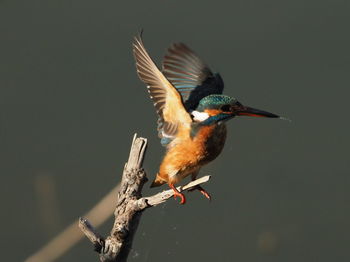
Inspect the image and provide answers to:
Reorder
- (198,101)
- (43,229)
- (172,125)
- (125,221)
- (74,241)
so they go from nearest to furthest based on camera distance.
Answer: (125,221), (172,125), (198,101), (74,241), (43,229)

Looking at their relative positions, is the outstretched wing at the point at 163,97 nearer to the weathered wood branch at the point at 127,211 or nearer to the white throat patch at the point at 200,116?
the white throat patch at the point at 200,116

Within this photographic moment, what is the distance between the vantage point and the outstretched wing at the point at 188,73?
2.75 m

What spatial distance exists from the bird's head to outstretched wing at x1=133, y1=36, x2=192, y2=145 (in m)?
0.08

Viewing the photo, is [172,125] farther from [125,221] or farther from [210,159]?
[125,221]

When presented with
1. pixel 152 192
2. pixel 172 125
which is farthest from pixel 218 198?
pixel 172 125

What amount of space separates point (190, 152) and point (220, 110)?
20cm

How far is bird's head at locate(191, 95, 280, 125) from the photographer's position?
8.29 ft

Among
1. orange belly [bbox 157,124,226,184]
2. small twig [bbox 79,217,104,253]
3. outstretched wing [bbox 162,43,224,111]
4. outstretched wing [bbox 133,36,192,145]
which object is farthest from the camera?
outstretched wing [bbox 162,43,224,111]

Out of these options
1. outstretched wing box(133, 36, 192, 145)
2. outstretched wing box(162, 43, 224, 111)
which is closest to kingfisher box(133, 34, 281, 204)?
outstretched wing box(133, 36, 192, 145)

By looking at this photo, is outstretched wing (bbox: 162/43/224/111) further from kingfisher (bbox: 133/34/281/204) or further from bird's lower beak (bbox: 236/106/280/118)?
bird's lower beak (bbox: 236/106/280/118)

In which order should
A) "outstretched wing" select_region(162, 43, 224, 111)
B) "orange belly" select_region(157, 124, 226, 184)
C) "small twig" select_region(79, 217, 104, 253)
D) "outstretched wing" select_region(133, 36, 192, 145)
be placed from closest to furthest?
"small twig" select_region(79, 217, 104, 253), "outstretched wing" select_region(133, 36, 192, 145), "orange belly" select_region(157, 124, 226, 184), "outstretched wing" select_region(162, 43, 224, 111)

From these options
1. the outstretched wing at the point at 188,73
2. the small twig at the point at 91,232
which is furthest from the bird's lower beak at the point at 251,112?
the small twig at the point at 91,232

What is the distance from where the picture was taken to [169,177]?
2516mm

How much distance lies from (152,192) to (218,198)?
34 cm
